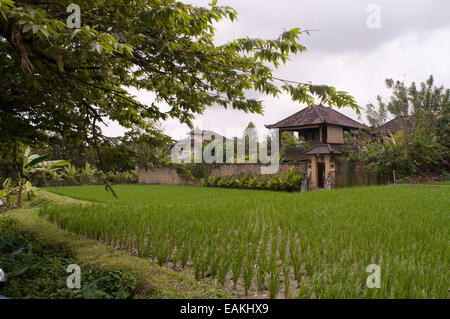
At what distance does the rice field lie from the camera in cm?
241

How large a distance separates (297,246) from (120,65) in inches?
142

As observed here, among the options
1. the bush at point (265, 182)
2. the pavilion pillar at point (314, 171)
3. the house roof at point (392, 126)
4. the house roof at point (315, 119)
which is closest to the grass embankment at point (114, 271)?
the bush at point (265, 182)

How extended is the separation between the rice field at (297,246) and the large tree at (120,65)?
5.30ft

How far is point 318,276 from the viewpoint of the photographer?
8.21 ft

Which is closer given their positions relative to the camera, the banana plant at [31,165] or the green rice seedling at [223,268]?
the green rice seedling at [223,268]

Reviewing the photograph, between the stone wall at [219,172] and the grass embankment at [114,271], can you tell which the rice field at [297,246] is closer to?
the grass embankment at [114,271]

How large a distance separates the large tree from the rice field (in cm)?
162

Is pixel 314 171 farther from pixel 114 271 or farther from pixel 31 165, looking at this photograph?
pixel 114 271

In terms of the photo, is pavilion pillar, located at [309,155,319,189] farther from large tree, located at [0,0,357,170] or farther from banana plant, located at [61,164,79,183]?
large tree, located at [0,0,357,170]

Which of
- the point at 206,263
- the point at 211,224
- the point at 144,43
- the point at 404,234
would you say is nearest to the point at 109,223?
the point at 211,224

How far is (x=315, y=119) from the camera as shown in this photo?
62.0 ft

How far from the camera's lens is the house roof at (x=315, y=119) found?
740 inches

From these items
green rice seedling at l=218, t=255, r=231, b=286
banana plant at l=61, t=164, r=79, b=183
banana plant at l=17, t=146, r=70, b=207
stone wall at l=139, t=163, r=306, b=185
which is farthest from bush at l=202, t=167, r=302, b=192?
green rice seedling at l=218, t=255, r=231, b=286

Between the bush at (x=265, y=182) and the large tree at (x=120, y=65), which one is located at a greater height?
the large tree at (x=120, y=65)
